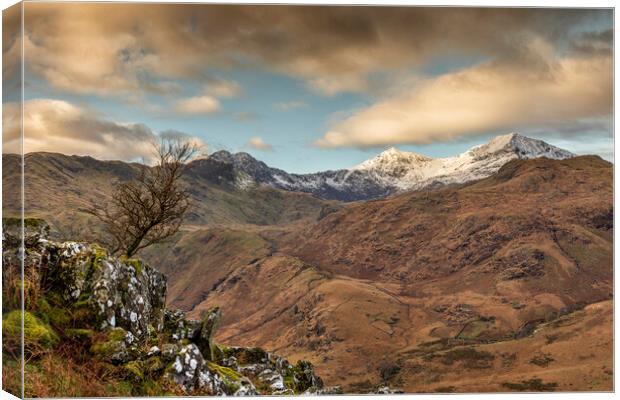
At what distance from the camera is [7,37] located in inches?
492

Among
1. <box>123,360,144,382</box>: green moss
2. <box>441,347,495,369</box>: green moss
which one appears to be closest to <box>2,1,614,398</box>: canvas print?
<box>123,360,144,382</box>: green moss

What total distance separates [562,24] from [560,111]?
10333 centimetres

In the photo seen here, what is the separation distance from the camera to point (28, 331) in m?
11.9

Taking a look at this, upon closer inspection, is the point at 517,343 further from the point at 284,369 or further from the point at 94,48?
the point at 284,369

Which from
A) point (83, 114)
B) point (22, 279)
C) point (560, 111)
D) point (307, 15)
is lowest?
point (22, 279)

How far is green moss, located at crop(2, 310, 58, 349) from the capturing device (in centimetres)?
1172

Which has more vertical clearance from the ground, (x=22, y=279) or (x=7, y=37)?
(x=7, y=37)

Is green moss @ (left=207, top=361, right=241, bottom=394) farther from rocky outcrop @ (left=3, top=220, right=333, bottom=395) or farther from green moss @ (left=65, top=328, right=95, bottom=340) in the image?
green moss @ (left=65, top=328, right=95, bottom=340)

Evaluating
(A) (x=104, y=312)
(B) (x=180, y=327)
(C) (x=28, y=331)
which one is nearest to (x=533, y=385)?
(B) (x=180, y=327)

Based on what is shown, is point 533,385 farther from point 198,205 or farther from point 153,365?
point 153,365

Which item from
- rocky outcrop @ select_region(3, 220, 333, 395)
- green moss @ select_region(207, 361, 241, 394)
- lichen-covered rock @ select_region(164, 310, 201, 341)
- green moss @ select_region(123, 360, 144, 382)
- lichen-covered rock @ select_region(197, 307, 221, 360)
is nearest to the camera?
green moss @ select_region(123, 360, 144, 382)

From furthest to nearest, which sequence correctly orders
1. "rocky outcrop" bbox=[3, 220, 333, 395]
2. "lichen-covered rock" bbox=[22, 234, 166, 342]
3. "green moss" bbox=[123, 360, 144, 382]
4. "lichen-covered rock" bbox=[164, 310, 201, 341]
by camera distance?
"lichen-covered rock" bbox=[164, 310, 201, 341]
"lichen-covered rock" bbox=[22, 234, 166, 342]
"rocky outcrop" bbox=[3, 220, 333, 395]
"green moss" bbox=[123, 360, 144, 382]

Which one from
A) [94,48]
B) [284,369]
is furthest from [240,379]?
[94,48]

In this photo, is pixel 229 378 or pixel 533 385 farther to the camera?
pixel 533 385
